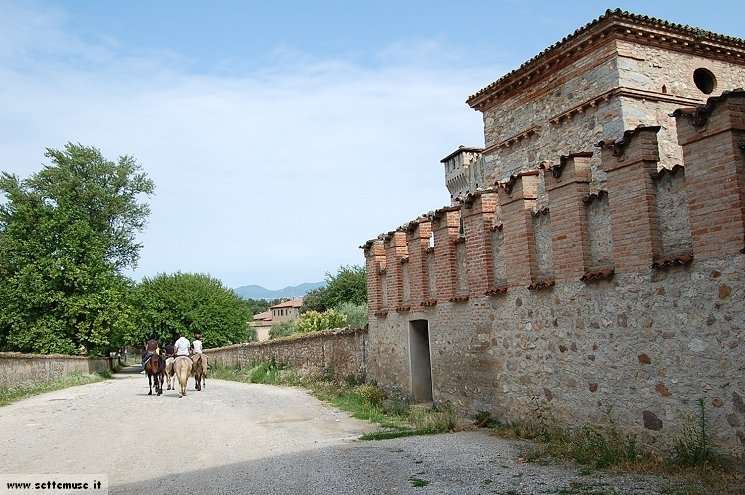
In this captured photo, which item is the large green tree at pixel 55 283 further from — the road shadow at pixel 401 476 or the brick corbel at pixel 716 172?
the brick corbel at pixel 716 172

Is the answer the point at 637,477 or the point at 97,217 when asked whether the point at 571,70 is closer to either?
the point at 637,477

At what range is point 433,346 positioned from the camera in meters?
12.7

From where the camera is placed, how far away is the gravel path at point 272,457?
6910 millimetres

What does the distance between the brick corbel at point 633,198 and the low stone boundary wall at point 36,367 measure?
20.7m

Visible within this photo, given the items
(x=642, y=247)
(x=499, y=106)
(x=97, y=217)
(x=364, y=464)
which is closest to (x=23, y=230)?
(x=97, y=217)

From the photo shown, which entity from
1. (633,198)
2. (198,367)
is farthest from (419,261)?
(198,367)

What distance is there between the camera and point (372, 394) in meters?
14.7

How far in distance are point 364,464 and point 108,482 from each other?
3.24 metres

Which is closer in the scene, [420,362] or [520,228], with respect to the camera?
[520,228]

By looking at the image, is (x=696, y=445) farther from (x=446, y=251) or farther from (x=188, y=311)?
(x=188, y=311)

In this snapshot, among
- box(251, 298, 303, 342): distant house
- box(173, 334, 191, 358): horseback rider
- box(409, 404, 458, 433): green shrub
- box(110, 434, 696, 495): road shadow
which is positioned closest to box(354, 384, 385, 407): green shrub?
box(409, 404, 458, 433): green shrub

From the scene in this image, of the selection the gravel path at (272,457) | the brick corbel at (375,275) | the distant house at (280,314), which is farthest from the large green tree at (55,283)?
the distant house at (280,314)
